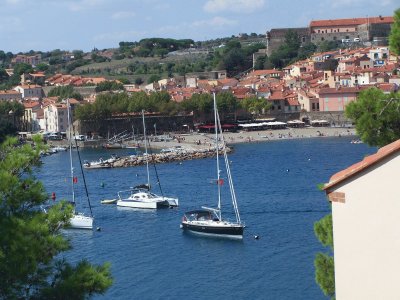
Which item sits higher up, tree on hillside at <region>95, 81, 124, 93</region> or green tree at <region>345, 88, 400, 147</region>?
tree on hillside at <region>95, 81, 124, 93</region>

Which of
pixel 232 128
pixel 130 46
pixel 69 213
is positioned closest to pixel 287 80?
pixel 232 128

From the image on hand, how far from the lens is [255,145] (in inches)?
1342

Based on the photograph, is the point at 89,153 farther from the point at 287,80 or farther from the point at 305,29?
the point at 305,29

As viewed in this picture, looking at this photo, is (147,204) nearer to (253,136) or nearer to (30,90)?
(253,136)

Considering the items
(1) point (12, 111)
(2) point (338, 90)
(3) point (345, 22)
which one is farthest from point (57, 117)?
(3) point (345, 22)

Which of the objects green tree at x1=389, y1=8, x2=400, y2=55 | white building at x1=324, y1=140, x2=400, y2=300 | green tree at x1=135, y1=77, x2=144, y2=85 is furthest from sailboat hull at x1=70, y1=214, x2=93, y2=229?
green tree at x1=135, y1=77, x2=144, y2=85

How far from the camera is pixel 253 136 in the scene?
120 feet

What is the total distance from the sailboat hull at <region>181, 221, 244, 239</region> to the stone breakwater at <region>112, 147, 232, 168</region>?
11353mm

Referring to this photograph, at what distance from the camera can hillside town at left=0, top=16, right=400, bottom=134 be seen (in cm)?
3994

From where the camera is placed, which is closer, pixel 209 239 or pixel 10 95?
pixel 209 239

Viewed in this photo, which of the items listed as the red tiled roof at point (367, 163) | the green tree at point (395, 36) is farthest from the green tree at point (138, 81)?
the red tiled roof at point (367, 163)

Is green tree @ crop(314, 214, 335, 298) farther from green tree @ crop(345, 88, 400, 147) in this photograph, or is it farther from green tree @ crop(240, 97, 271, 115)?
green tree @ crop(240, 97, 271, 115)

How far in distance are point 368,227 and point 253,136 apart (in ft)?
110

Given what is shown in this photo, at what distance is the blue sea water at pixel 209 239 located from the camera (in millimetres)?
12219
